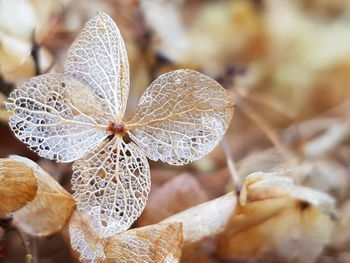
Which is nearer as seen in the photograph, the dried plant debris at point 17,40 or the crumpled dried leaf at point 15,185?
the crumpled dried leaf at point 15,185

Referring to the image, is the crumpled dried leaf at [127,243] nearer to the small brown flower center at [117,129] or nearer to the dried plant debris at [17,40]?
the small brown flower center at [117,129]

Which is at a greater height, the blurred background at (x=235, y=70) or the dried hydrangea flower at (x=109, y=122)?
the dried hydrangea flower at (x=109, y=122)

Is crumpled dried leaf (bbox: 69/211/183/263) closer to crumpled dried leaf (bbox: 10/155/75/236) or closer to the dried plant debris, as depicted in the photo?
crumpled dried leaf (bbox: 10/155/75/236)

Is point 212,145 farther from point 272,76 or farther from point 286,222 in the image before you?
point 272,76

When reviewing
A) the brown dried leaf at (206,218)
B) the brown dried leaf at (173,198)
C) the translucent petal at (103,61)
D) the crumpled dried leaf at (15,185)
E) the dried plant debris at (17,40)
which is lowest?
the brown dried leaf at (173,198)

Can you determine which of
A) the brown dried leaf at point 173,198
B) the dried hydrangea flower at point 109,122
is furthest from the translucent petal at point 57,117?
the brown dried leaf at point 173,198

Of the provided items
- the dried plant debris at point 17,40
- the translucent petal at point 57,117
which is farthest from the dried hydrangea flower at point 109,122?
the dried plant debris at point 17,40

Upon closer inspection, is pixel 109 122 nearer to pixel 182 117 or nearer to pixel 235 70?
pixel 182 117
